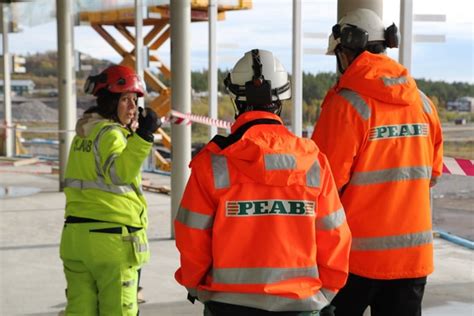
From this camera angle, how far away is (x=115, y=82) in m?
3.62

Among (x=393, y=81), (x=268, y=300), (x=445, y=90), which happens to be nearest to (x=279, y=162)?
(x=268, y=300)

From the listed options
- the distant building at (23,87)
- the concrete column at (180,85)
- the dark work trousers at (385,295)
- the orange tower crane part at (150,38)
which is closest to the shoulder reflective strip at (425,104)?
the dark work trousers at (385,295)

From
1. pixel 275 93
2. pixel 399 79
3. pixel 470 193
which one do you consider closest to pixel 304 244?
pixel 275 93

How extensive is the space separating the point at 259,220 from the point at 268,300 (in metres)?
0.26

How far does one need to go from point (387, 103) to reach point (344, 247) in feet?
3.08

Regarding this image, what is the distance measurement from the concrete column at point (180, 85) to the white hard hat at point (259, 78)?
15.8ft

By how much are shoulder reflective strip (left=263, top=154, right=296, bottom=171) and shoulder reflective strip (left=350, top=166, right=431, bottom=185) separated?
891mm

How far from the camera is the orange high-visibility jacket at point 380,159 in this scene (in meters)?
3.09

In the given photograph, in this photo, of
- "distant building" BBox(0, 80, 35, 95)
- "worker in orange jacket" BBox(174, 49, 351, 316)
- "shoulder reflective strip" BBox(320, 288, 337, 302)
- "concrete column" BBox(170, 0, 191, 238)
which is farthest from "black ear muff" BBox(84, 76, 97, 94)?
"distant building" BBox(0, 80, 35, 95)

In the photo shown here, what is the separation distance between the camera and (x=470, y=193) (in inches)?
400

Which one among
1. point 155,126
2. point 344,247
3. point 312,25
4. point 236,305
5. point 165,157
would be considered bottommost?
point 165,157

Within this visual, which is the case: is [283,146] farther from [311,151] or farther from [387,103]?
[387,103]

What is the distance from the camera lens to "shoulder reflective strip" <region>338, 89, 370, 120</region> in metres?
3.09

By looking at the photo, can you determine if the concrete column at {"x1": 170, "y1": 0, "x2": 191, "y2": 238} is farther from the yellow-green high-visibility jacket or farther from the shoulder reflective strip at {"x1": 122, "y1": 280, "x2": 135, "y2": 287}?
the shoulder reflective strip at {"x1": 122, "y1": 280, "x2": 135, "y2": 287}
